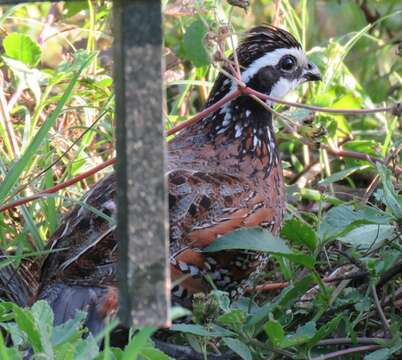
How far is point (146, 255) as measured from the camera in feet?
6.97

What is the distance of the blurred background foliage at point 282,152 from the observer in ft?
9.73

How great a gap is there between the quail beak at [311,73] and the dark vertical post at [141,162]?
2.11 m

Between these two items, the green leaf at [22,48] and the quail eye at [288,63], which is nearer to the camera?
the quail eye at [288,63]

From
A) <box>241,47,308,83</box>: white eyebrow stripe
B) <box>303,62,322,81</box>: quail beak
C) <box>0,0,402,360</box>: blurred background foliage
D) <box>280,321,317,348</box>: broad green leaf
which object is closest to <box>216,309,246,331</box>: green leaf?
<box>0,0,402,360</box>: blurred background foliage

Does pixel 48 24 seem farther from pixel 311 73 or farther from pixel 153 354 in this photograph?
pixel 153 354

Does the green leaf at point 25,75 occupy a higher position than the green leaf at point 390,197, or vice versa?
the green leaf at point 25,75

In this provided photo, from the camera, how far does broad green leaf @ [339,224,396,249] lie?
3.19 meters

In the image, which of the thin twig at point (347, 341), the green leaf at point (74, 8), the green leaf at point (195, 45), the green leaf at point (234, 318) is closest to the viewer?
the green leaf at point (234, 318)

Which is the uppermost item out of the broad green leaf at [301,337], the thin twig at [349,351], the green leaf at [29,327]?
the green leaf at [29,327]

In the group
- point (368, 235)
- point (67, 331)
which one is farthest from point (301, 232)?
point (67, 331)

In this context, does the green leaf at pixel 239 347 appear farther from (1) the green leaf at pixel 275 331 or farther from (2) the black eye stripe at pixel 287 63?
(2) the black eye stripe at pixel 287 63

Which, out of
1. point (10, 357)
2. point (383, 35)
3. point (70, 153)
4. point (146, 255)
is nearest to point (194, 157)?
point (70, 153)

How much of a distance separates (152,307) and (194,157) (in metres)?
1.68

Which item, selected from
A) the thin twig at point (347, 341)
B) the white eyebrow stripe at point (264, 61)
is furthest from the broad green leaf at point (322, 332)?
the white eyebrow stripe at point (264, 61)
